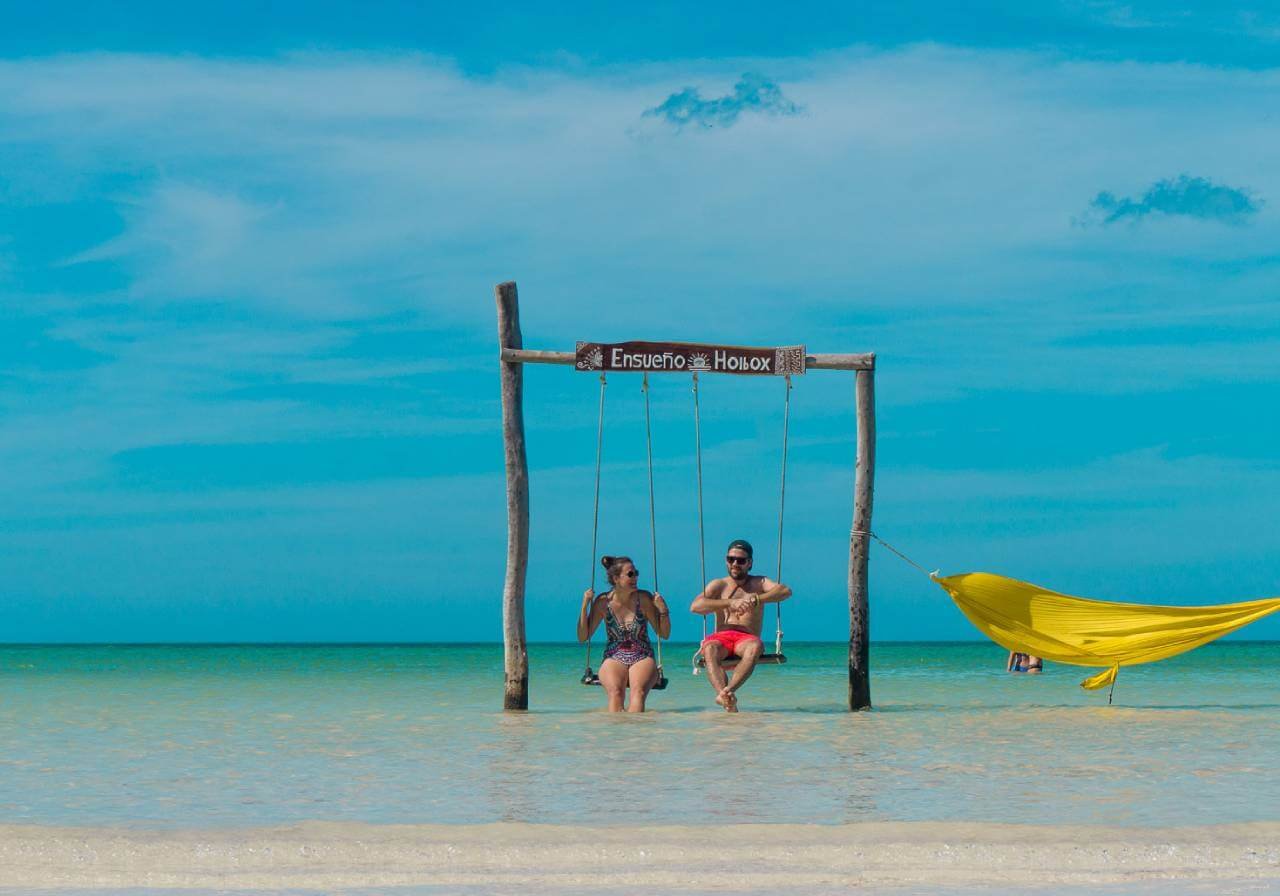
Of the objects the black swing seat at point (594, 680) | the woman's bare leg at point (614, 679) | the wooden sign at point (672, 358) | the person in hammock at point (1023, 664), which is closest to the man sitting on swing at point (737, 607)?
the black swing seat at point (594, 680)

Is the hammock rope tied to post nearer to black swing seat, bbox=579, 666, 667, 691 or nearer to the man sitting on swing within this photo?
the man sitting on swing

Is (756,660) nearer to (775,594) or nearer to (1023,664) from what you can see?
(775,594)

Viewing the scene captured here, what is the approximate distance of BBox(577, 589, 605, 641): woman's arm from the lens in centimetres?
1006

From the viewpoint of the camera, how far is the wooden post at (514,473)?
34.4 ft

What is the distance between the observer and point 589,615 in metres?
10.1

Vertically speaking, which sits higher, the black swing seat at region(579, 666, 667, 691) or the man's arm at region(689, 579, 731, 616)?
the man's arm at region(689, 579, 731, 616)

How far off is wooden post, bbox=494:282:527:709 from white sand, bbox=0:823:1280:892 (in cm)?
480

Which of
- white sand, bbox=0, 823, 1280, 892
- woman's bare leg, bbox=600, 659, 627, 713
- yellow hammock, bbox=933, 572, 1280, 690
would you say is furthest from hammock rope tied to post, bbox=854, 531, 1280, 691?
white sand, bbox=0, 823, 1280, 892

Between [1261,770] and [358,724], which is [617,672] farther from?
[1261,770]

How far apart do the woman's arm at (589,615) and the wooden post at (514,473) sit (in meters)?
0.64

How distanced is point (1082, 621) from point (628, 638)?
3.62 meters

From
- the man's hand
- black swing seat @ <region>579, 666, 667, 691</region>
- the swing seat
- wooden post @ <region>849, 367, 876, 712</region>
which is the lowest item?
black swing seat @ <region>579, 666, 667, 691</region>

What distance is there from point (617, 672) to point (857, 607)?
1919 millimetres

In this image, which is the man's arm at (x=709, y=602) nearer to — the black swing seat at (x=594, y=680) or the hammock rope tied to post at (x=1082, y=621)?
the black swing seat at (x=594, y=680)
